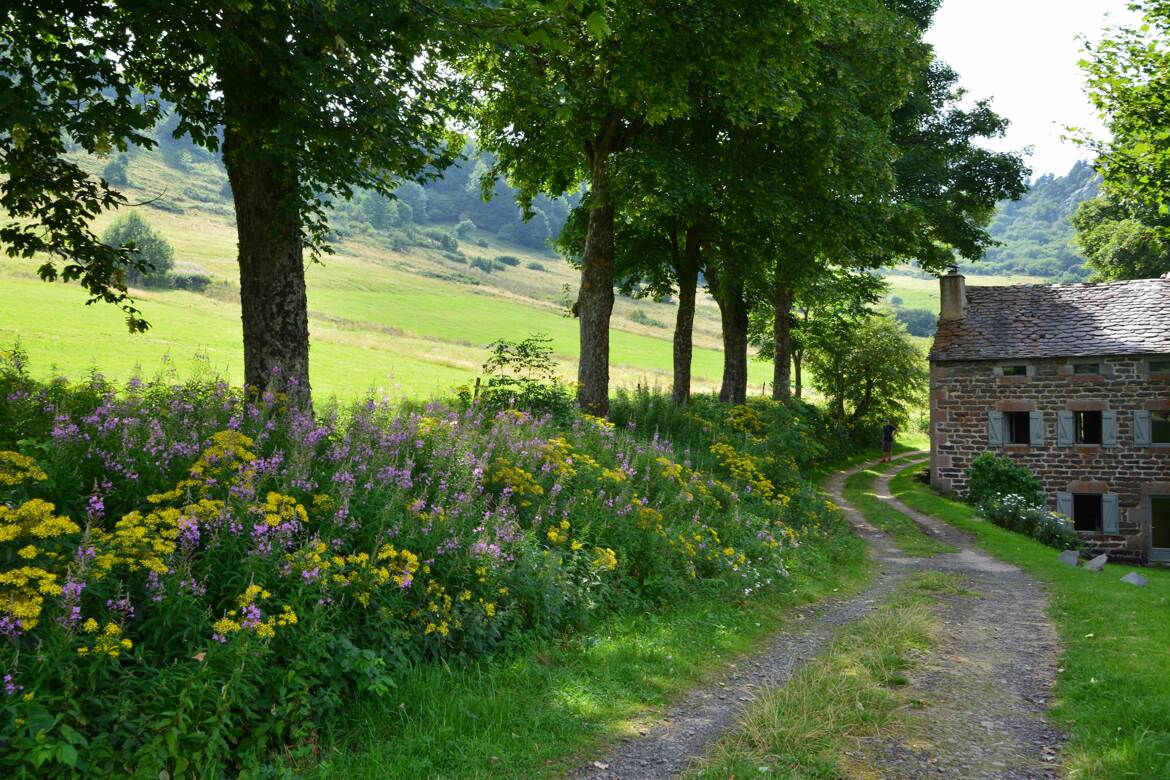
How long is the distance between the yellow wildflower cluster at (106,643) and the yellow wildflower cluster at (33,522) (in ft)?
2.12

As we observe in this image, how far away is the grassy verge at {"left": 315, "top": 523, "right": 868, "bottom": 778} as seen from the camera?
208 inches

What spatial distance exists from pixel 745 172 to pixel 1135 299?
19.7 meters

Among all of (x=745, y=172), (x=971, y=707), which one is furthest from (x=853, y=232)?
(x=971, y=707)

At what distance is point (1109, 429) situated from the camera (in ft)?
88.6

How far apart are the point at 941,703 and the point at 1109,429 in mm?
25244

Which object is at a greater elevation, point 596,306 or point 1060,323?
point 1060,323

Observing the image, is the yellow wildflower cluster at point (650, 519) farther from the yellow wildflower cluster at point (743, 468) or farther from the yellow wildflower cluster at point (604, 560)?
the yellow wildflower cluster at point (743, 468)

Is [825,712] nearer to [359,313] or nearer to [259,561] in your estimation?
[259,561]

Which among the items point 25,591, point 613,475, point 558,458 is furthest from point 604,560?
point 25,591

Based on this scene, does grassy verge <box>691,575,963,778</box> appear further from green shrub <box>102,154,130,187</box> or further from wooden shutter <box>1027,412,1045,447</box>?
green shrub <box>102,154,130,187</box>

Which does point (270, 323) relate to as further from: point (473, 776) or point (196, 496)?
point (473, 776)

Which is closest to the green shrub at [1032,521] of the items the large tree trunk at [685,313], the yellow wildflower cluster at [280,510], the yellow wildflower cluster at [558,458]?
the large tree trunk at [685,313]

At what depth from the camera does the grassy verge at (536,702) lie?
5.27m

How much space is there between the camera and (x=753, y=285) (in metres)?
27.6
